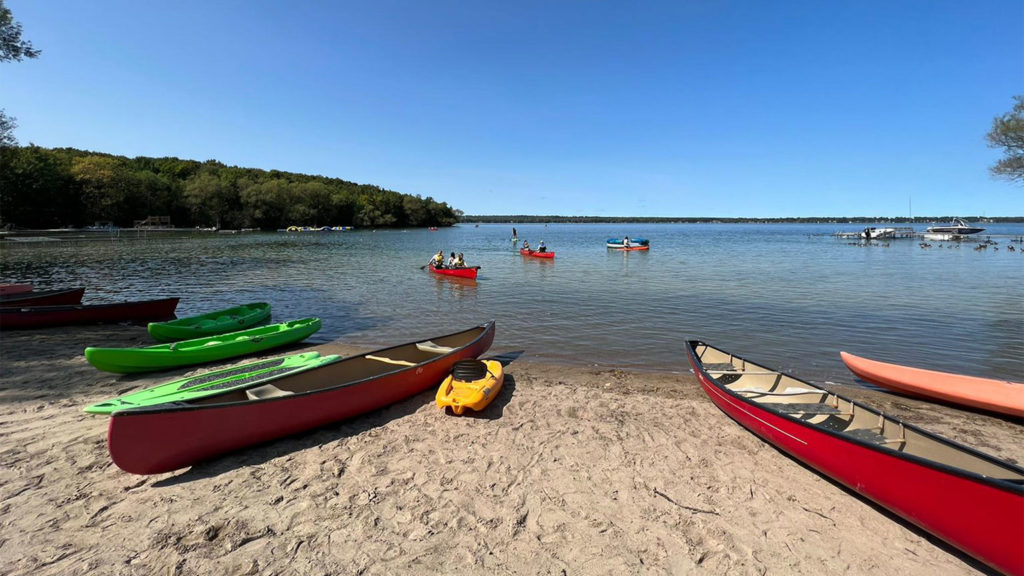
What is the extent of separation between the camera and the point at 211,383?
725 centimetres

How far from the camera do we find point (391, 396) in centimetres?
774

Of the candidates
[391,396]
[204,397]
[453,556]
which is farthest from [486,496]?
[204,397]

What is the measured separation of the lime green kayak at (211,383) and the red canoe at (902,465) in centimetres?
→ 721

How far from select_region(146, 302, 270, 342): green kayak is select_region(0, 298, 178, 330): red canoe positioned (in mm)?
3094

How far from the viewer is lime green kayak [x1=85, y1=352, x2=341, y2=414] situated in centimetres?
605

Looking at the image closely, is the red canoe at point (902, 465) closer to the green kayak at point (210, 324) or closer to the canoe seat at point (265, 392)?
the canoe seat at point (265, 392)

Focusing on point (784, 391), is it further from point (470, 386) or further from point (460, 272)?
point (460, 272)

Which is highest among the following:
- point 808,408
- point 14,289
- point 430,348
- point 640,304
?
point 14,289

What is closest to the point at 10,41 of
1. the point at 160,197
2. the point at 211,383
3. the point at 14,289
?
the point at 14,289

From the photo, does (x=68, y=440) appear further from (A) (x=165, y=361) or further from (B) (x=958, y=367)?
(B) (x=958, y=367)

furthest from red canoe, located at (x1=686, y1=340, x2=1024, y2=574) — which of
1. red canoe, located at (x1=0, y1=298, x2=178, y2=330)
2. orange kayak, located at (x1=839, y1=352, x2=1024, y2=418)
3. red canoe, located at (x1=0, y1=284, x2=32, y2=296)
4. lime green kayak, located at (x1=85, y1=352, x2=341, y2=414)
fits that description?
red canoe, located at (x1=0, y1=284, x2=32, y2=296)

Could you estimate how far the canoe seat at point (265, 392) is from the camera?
6451 mm

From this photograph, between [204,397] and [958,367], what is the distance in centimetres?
1561

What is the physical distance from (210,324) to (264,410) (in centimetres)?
771
